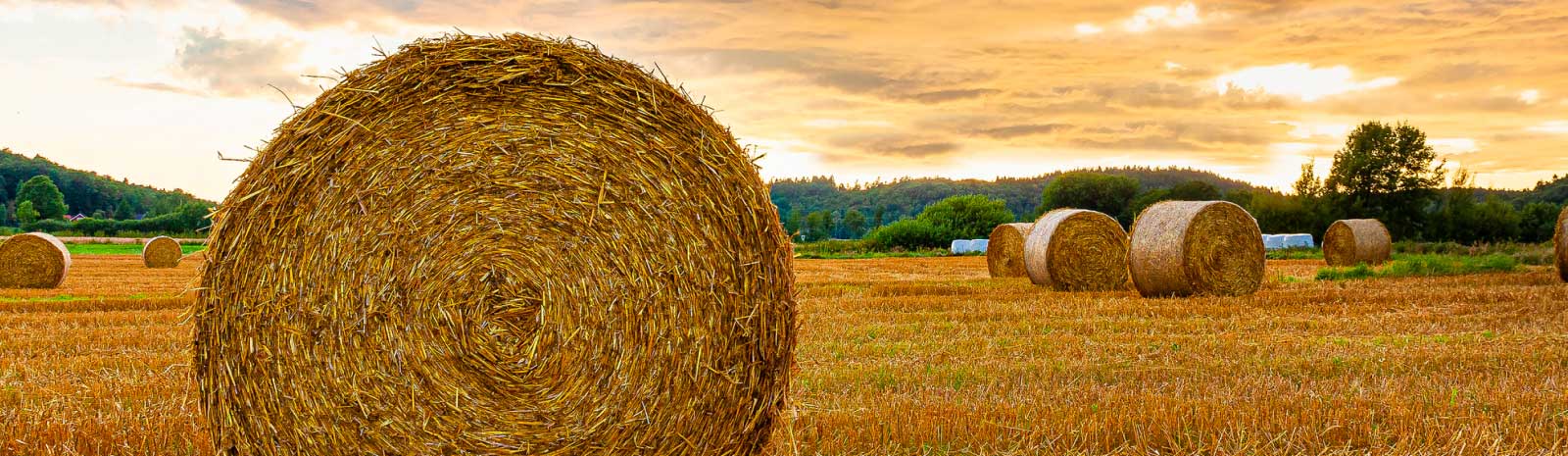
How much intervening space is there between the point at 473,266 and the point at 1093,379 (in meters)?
3.85

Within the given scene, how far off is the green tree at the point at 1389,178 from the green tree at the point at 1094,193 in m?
24.1

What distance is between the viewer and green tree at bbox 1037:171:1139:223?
234 ft

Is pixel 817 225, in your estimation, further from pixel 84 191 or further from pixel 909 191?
pixel 84 191

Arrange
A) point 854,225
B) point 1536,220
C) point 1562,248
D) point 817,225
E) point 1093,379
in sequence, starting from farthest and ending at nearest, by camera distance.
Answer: point 854,225 < point 817,225 < point 1536,220 < point 1562,248 < point 1093,379

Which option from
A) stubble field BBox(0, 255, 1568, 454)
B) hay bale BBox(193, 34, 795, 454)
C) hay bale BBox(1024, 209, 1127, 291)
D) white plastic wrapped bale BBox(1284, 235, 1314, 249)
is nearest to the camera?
hay bale BBox(193, 34, 795, 454)

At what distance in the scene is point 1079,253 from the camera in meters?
14.5

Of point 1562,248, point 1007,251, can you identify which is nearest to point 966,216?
point 1007,251

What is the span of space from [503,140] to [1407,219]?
1892 inches

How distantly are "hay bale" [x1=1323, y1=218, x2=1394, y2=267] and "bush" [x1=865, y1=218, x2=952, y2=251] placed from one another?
27.7 metres

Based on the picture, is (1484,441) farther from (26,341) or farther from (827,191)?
(827,191)

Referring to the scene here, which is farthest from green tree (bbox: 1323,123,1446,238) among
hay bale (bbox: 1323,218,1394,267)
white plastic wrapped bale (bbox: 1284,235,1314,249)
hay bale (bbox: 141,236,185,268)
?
hay bale (bbox: 141,236,185,268)

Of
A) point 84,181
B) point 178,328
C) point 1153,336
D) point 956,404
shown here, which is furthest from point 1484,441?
point 84,181

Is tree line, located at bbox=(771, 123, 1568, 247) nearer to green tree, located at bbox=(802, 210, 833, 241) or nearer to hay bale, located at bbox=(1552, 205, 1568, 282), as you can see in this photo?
green tree, located at bbox=(802, 210, 833, 241)

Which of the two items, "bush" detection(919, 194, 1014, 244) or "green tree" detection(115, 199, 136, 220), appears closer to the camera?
"bush" detection(919, 194, 1014, 244)
